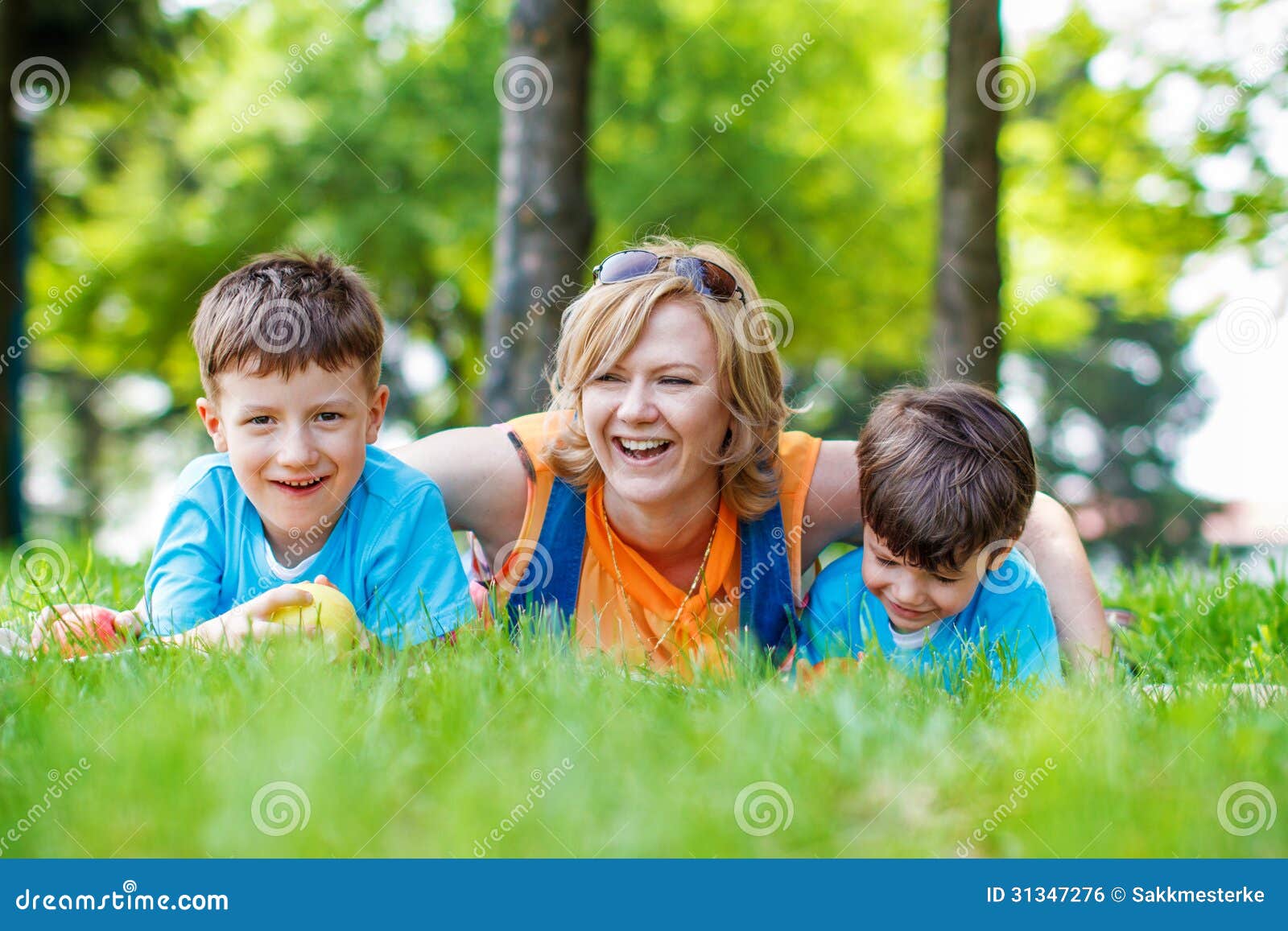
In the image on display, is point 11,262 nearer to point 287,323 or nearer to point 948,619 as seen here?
point 287,323

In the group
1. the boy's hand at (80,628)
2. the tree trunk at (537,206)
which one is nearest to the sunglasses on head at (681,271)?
the boy's hand at (80,628)

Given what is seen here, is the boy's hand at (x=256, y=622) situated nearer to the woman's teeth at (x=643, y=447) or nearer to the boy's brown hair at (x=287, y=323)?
the boy's brown hair at (x=287, y=323)

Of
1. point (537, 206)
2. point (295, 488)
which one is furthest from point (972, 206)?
point (295, 488)

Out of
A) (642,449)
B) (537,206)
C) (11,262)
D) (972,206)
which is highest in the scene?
(11,262)

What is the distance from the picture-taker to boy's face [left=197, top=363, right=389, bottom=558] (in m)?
3.19

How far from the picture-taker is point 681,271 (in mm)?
3480

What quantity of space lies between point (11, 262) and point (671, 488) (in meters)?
8.53

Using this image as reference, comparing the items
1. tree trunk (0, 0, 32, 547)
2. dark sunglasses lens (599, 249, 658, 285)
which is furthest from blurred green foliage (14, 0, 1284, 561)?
dark sunglasses lens (599, 249, 658, 285)

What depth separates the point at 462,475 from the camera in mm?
3633

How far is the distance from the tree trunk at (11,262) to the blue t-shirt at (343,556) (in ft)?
23.9

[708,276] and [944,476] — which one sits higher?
[708,276]

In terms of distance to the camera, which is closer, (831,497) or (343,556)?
(343,556)

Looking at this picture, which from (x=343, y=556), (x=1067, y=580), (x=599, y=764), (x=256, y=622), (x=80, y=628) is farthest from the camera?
(x=1067, y=580)
